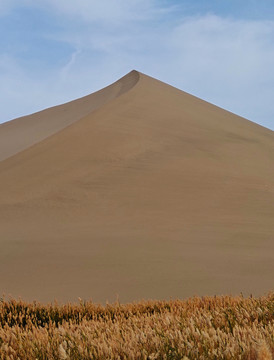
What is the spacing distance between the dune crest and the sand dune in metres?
8.45

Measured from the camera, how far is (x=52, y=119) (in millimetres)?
48031

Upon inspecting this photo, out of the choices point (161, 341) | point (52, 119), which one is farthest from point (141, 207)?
point (52, 119)

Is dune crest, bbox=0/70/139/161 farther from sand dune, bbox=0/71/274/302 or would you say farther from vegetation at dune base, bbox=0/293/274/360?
vegetation at dune base, bbox=0/293/274/360

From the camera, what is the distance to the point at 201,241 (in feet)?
46.1

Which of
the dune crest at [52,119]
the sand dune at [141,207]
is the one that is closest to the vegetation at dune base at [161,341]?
the sand dune at [141,207]

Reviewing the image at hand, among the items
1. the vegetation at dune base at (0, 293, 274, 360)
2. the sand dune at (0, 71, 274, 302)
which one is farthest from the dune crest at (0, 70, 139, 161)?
the vegetation at dune base at (0, 293, 274, 360)

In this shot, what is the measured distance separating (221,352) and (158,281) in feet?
22.4

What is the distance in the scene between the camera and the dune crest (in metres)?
42.4

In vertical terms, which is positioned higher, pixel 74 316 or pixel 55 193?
pixel 55 193

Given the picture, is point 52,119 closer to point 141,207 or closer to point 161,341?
point 141,207

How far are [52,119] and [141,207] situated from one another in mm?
31203

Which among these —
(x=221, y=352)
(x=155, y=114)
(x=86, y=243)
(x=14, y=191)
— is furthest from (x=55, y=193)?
(x=221, y=352)

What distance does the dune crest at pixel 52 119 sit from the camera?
42.4 meters

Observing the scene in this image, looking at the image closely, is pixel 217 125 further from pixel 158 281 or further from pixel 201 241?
pixel 158 281
